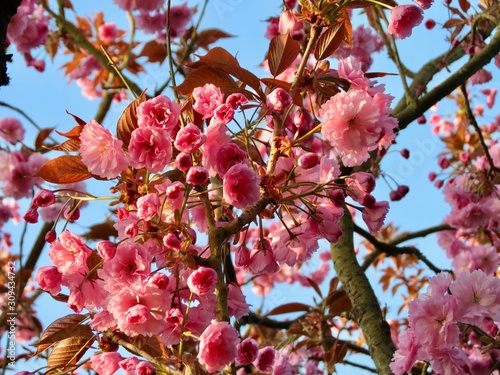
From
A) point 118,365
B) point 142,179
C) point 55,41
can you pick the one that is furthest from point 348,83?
point 55,41

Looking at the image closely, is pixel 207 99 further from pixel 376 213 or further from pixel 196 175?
pixel 376 213

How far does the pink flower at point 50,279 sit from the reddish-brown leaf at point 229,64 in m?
0.52

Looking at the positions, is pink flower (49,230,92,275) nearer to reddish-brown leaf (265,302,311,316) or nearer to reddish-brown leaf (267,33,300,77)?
reddish-brown leaf (267,33,300,77)

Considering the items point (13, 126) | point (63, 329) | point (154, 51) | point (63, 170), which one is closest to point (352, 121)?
point (63, 170)

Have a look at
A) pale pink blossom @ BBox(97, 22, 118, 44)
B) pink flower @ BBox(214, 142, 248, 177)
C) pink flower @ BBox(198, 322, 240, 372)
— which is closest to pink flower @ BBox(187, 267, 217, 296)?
pink flower @ BBox(198, 322, 240, 372)

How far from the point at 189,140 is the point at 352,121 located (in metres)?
0.33

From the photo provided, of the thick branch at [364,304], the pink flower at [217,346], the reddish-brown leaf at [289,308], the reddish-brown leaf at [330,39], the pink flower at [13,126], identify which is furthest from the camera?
the pink flower at [13,126]

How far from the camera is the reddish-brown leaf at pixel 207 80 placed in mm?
1182

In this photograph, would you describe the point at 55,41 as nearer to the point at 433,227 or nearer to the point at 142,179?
the point at 433,227

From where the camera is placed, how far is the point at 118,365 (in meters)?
1.02

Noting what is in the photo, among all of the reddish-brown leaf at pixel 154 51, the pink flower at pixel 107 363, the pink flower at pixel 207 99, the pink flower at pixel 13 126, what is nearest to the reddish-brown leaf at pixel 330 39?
the pink flower at pixel 207 99

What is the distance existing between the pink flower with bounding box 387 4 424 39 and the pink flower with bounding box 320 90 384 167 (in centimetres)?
36

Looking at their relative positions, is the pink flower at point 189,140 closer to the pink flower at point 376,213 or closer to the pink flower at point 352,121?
the pink flower at point 352,121

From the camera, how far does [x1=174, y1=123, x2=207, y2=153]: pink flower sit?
3.26 ft
